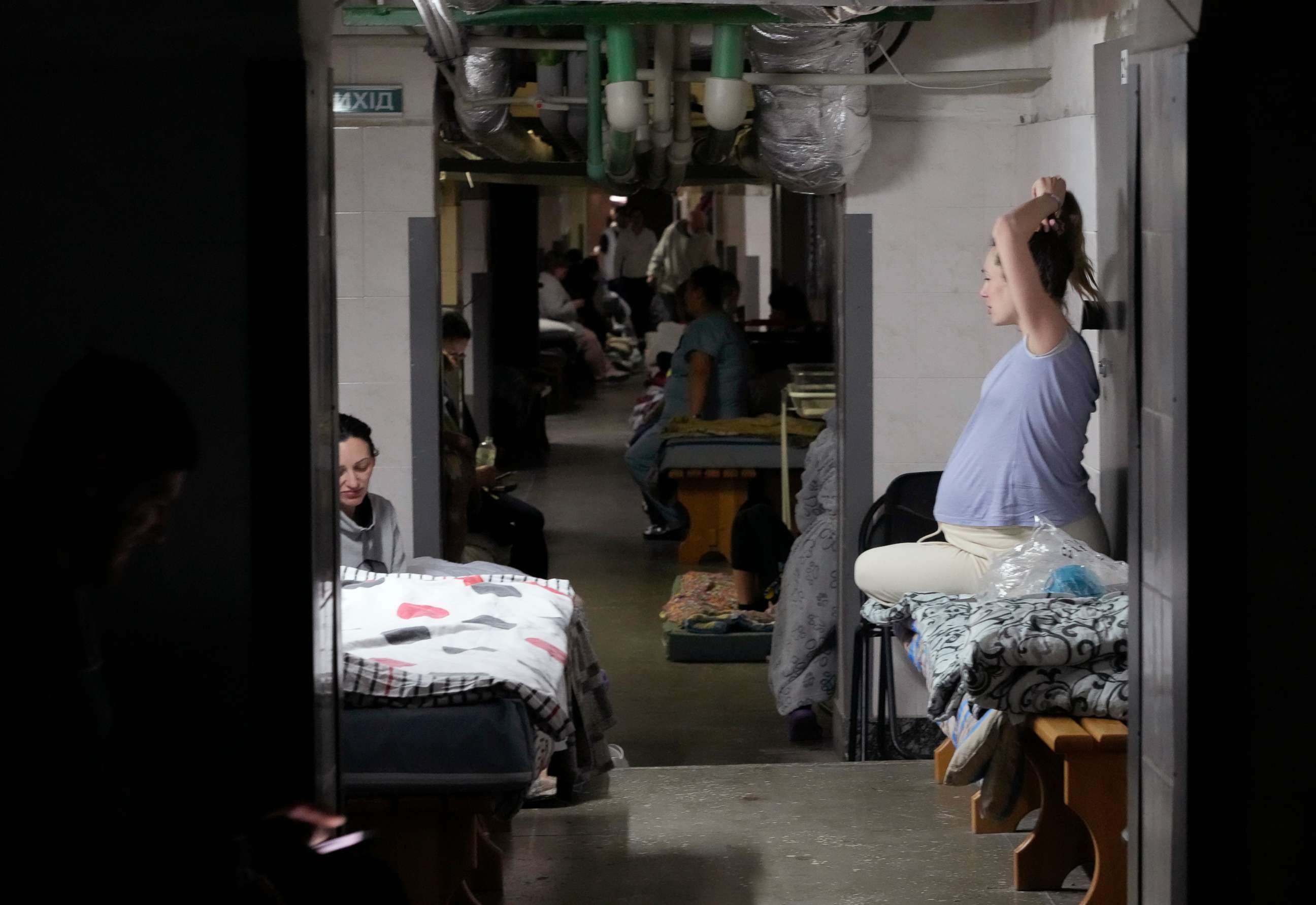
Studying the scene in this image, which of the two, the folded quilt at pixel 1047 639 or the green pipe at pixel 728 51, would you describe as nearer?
the folded quilt at pixel 1047 639

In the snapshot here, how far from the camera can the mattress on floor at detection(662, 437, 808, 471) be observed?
8.79 m

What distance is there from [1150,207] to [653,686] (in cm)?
475

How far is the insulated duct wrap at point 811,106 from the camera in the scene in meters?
5.31

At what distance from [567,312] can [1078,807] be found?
13560 millimetres

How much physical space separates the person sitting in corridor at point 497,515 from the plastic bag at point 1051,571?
3.28 metres

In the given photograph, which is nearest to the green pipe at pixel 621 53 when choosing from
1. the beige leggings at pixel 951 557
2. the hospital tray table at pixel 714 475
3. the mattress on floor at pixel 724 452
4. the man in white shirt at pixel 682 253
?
the beige leggings at pixel 951 557

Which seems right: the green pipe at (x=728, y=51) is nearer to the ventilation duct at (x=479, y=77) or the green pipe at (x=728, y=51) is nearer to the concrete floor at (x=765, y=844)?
the ventilation duct at (x=479, y=77)

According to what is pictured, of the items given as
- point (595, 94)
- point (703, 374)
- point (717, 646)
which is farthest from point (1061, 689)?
point (703, 374)

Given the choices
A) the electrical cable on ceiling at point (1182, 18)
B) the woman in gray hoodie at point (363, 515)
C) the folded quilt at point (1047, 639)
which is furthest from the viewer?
the woman in gray hoodie at point (363, 515)

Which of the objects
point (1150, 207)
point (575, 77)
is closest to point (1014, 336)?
point (575, 77)

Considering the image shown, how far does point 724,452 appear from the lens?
885 cm

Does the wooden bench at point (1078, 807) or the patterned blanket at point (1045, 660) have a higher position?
the patterned blanket at point (1045, 660)

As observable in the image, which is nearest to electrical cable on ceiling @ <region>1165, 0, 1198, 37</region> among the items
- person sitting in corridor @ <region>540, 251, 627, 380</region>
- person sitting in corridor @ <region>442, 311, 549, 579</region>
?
person sitting in corridor @ <region>442, 311, 549, 579</region>

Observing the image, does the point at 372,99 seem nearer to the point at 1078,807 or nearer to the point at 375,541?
the point at 375,541
